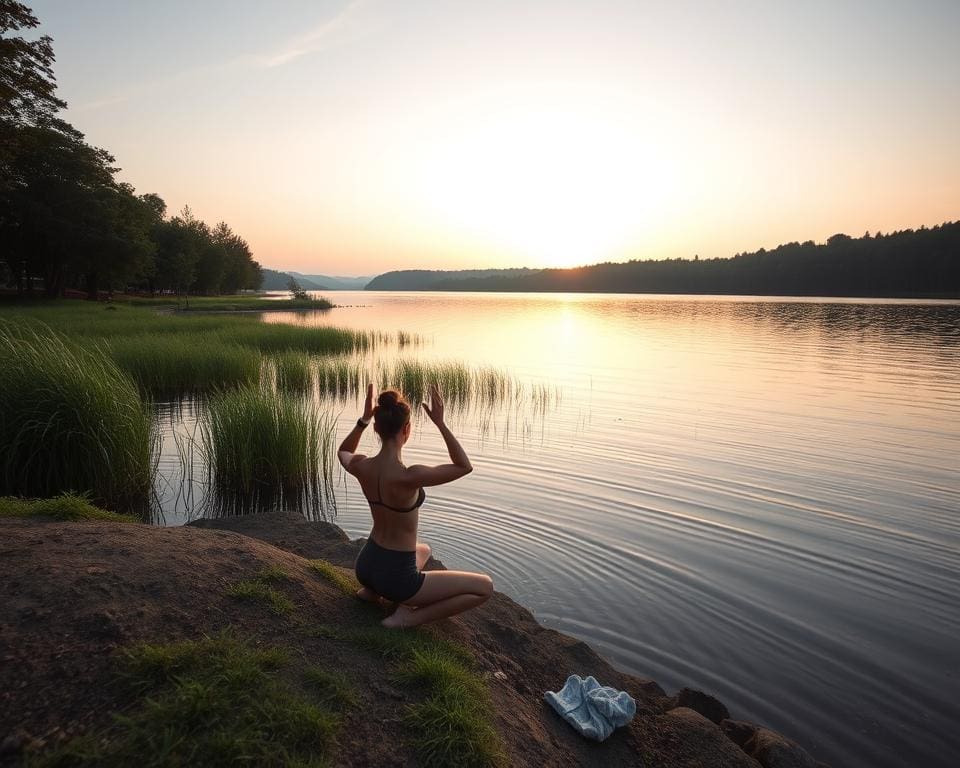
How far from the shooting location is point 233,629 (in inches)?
175

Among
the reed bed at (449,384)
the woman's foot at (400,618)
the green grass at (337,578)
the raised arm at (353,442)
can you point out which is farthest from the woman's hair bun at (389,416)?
the reed bed at (449,384)

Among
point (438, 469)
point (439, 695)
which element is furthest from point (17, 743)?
point (438, 469)

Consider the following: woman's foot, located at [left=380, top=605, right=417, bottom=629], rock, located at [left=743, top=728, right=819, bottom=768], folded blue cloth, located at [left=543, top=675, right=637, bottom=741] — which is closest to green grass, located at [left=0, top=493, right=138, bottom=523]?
woman's foot, located at [left=380, top=605, right=417, bottom=629]

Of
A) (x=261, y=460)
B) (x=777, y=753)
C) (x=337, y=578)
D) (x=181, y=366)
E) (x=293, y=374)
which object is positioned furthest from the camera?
(x=293, y=374)

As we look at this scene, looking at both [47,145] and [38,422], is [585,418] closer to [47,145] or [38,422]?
[38,422]

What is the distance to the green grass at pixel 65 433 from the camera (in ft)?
30.8

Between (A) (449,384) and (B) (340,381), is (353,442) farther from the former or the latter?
(B) (340,381)

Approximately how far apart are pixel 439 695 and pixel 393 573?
1.14 meters

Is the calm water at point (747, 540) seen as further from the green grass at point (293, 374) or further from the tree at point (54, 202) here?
the tree at point (54, 202)

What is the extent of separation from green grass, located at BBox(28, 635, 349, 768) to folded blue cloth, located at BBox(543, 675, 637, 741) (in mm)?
1872

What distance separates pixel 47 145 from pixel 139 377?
45007mm

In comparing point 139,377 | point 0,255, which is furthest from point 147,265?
point 139,377

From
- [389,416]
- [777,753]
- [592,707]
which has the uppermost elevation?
[389,416]

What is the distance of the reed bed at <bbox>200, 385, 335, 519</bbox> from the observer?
37.5 ft
